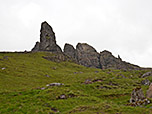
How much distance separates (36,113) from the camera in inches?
845

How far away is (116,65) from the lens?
199375mm

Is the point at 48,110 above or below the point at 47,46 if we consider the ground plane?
below

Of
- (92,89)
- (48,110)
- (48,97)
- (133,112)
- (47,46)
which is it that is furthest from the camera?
(47,46)

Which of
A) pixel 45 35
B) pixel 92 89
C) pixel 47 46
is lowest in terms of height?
pixel 92 89

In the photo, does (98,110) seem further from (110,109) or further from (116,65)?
(116,65)

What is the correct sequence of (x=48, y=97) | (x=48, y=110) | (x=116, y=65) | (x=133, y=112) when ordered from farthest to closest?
(x=116, y=65) → (x=48, y=97) → (x=48, y=110) → (x=133, y=112)

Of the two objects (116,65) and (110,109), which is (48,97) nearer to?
(110,109)

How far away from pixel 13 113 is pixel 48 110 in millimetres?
5132

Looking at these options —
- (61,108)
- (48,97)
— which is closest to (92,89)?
(48,97)

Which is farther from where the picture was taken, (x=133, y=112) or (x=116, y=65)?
(x=116, y=65)

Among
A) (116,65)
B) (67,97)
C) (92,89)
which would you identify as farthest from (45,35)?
(67,97)

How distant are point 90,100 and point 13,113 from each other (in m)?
14.0

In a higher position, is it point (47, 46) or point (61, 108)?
point (47, 46)

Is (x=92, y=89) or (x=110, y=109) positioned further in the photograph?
(x=92, y=89)
